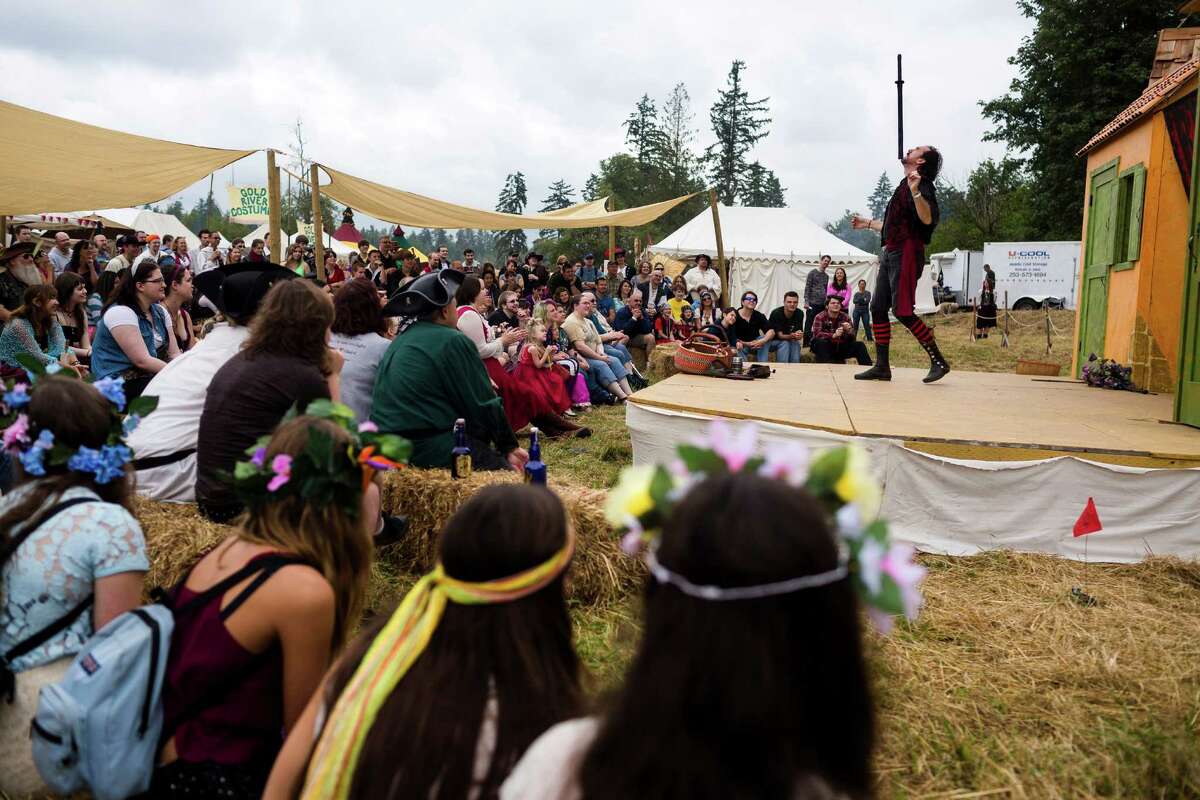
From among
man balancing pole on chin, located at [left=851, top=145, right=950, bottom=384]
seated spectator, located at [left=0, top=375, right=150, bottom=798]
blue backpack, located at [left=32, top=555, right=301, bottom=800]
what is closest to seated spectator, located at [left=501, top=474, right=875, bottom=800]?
blue backpack, located at [left=32, top=555, right=301, bottom=800]

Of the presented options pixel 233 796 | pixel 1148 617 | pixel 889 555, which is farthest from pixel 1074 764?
pixel 233 796

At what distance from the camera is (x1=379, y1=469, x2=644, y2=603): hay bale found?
3.66m

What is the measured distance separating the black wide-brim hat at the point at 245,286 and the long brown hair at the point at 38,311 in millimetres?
2410

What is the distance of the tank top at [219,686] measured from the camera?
1.79 metres

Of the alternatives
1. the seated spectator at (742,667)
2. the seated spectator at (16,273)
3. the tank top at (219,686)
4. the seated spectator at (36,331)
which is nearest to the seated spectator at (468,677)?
the seated spectator at (742,667)

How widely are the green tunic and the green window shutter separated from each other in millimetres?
6382

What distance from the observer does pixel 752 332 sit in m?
11.5

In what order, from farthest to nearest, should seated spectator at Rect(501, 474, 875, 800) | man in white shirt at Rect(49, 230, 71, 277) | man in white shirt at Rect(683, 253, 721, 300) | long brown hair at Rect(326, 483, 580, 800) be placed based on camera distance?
man in white shirt at Rect(683, 253, 721, 300), man in white shirt at Rect(49, 230, 71, 277), long brown hair at Rect(326, 483, 580, 800), seated spectator at Rect(501, 474, 875, 800)

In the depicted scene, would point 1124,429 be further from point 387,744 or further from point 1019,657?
point 387,744

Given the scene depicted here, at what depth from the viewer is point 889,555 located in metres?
1.06

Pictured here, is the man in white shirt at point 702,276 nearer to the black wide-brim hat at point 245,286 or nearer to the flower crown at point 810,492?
the black wide-brim hat at point 245,286

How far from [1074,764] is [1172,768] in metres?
0.24

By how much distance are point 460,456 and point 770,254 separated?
18.6 meters

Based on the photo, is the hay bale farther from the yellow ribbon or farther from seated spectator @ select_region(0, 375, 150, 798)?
the yellow ribbon
